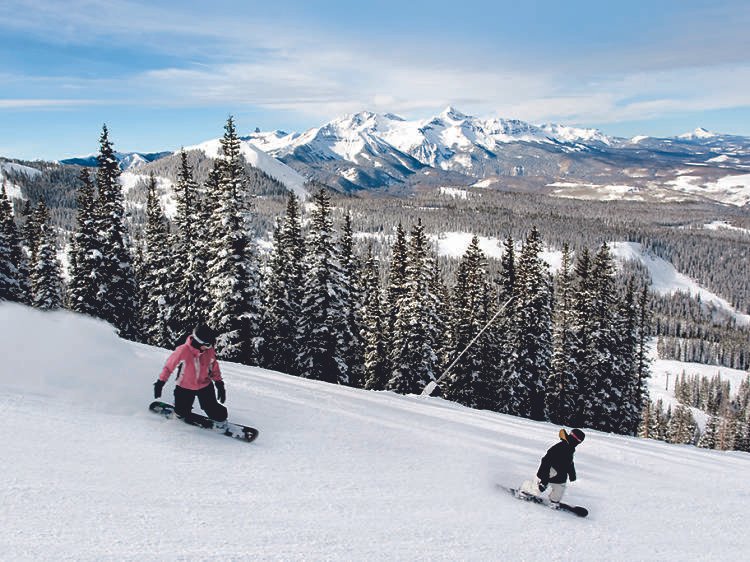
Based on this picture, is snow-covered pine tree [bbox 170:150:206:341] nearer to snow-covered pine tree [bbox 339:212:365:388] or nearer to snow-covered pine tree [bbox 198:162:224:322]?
snow-covered pine tree [bbox 198:162:224:322]

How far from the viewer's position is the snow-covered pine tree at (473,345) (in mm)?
38406

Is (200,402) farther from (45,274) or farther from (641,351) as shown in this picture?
(641,351)

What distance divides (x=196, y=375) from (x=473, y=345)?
31373 millimetres

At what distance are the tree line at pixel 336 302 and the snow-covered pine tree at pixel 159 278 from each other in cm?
12

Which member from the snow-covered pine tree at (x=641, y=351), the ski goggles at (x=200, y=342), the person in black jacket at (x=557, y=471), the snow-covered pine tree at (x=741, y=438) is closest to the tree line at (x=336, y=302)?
the snow-covered pine tree at (x=641, y=351)

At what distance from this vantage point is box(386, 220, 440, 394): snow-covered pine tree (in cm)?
3561

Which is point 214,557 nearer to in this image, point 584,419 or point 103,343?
point 103,343

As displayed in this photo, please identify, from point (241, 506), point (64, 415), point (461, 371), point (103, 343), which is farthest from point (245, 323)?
point (241, 506)

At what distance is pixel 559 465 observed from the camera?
942 cm

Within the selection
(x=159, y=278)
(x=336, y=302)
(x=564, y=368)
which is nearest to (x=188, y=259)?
(x=159, y=278)

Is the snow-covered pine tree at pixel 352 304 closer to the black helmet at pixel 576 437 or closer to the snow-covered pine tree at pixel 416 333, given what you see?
the snow-covered pine tree at pixel 416 333

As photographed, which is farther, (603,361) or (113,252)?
(603,361)

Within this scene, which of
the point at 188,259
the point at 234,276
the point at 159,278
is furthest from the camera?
the point at 159,278

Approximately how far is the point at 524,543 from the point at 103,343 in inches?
371
